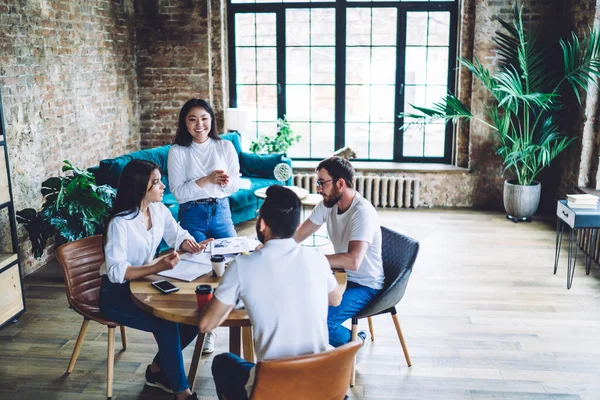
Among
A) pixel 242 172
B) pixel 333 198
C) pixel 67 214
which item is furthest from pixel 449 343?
pixel 242 172

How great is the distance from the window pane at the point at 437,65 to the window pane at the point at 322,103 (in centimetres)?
135

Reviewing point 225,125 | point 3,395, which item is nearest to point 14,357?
point 3,395

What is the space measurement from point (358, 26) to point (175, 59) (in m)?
2.53

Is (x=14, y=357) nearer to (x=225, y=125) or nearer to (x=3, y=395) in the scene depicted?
(x=3, y=395)

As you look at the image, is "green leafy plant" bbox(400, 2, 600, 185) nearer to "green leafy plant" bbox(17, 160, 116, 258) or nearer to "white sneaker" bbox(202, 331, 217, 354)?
"green leafy plant" bbox(17, 160, 116, 258)

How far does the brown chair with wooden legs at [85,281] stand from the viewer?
356 cm

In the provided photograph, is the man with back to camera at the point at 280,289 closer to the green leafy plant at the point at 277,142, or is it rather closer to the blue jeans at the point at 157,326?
the blue jeans at the point at 157,326

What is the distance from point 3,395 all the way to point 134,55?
18.2 feet

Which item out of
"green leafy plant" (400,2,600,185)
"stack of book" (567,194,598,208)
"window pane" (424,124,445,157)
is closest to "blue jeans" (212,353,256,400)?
"stack of book" (567,194,598,208)

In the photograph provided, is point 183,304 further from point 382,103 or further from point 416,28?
point 416,28

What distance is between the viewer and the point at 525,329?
177 inches

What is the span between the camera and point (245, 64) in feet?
28.2

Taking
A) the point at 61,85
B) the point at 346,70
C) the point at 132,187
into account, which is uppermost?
the point at 346,70

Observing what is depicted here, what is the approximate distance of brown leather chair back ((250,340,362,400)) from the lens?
2.23 metres
